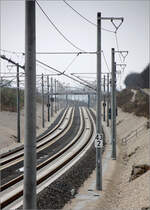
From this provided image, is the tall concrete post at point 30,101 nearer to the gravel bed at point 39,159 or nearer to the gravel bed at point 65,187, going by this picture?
the gravel bed at point 65,187

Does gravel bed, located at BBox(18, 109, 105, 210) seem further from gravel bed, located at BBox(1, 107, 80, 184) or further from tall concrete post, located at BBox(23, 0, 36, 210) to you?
tall concrete post, located at BBox(23, 0, 36, 210)

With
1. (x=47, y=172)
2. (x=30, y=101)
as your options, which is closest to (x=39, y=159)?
(x=47, y=172)

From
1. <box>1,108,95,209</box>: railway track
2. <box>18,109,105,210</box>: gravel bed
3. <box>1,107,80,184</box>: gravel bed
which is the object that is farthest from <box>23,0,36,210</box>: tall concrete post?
<box>1,107,80,184</box>: gravel bed

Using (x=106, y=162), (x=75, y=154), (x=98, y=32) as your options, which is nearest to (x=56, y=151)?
(x=75, y=154)

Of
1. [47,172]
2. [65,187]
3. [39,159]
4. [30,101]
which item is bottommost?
[39,159]

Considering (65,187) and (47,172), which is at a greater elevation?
(65,187)

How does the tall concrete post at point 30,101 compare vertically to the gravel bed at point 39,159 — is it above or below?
above

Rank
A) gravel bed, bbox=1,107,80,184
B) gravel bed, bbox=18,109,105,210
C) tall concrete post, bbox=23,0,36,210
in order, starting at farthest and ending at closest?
1. gravel bed, bbox=1,107,80,184
2. gravel bed, bbox=18,109,105,210
3. tall concrete post, bbox=23,0,36,210

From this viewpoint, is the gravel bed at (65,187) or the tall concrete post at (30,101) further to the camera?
the gravel bed at (65,187)

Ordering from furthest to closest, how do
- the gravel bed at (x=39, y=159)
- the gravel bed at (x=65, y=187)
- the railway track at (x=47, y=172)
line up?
the gravel bed at (x=39, y=159) < the railway track at (x=47, y=172) < the gravel bed at (x=65, y=187)

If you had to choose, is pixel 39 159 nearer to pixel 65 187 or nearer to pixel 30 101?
pixel 65 187

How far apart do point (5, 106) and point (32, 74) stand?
163ft

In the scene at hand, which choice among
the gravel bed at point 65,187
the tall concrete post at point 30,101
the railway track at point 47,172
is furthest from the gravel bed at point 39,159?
the tall concrete post at point 30,101

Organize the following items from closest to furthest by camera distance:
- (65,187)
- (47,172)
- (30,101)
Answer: (30,101) → (65,187) → (47,172)
